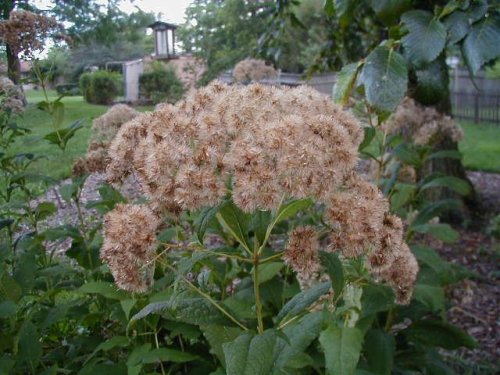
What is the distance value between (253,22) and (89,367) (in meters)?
5.14

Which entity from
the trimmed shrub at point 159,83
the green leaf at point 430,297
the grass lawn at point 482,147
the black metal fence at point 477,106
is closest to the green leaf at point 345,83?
the green leaf at point 430,297

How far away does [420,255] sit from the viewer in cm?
207

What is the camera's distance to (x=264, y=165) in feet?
3.24

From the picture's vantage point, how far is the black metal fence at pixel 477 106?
491 inches

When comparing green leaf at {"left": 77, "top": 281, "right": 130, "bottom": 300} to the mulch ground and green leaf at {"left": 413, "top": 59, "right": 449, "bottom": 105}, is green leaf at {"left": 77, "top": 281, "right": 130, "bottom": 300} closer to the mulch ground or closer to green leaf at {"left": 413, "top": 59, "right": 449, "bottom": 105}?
the mulch ground

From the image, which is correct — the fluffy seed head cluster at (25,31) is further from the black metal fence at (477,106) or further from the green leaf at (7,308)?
the black metal fence at (477,106)

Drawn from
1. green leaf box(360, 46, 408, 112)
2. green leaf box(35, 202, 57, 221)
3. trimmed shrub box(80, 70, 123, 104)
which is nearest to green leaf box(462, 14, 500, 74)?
green leaf box(360, 46, 408, 112)

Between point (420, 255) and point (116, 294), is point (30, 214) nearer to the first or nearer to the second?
point (116, 294)

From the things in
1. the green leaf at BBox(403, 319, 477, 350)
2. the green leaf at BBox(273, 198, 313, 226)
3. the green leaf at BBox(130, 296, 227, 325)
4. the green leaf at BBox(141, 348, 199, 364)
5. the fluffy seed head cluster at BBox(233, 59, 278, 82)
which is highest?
the fluffy seed head cluster at BBox(233, 59, 278, 82)

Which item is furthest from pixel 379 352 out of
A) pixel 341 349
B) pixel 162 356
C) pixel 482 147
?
pixel 482 147

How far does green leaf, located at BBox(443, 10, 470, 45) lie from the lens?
1.36 m

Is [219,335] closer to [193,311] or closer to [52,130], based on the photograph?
[193,311]

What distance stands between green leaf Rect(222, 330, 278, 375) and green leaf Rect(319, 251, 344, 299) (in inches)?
6.1

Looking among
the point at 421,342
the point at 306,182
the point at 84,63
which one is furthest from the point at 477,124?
the point at 306,182
